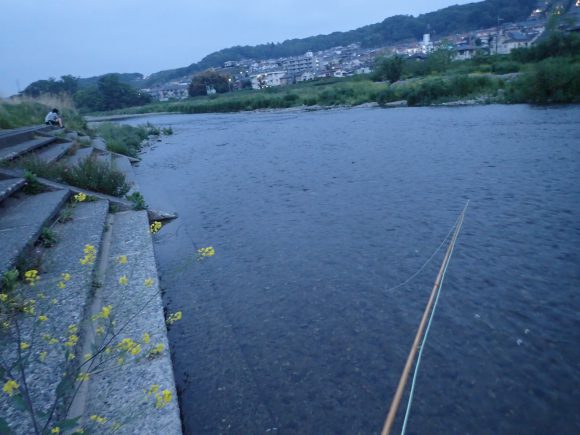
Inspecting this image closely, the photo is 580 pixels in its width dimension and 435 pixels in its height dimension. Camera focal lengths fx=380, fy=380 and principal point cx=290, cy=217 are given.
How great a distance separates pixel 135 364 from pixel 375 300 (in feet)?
8.04

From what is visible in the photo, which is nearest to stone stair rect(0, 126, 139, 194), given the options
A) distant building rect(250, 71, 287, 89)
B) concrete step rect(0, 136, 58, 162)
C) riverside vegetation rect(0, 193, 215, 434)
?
concrete step rect(0, 136, 58, 162)

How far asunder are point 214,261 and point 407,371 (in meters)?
3.22

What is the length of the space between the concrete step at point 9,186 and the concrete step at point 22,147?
3.58ft

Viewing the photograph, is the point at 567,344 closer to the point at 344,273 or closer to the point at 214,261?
the point at 344,273

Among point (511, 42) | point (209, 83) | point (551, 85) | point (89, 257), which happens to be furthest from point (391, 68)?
point (209, 83)

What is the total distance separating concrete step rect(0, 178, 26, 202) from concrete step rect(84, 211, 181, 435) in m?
2.05

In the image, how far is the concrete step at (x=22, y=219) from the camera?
3.92 m

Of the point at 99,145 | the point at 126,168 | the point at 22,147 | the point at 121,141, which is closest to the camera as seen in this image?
the point at 22,147

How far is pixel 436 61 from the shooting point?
5212cm

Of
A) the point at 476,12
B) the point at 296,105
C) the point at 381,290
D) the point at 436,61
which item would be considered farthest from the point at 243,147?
the point at 476,12

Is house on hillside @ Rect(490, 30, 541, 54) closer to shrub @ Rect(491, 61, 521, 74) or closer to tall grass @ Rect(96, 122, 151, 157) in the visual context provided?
shrub @ Rect(491, 61, 521, 74)

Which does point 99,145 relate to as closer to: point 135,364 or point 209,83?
point 135,364

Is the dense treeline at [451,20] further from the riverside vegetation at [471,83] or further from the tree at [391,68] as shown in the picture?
the tree at [391,68]

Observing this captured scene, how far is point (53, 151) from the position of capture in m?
10.5
